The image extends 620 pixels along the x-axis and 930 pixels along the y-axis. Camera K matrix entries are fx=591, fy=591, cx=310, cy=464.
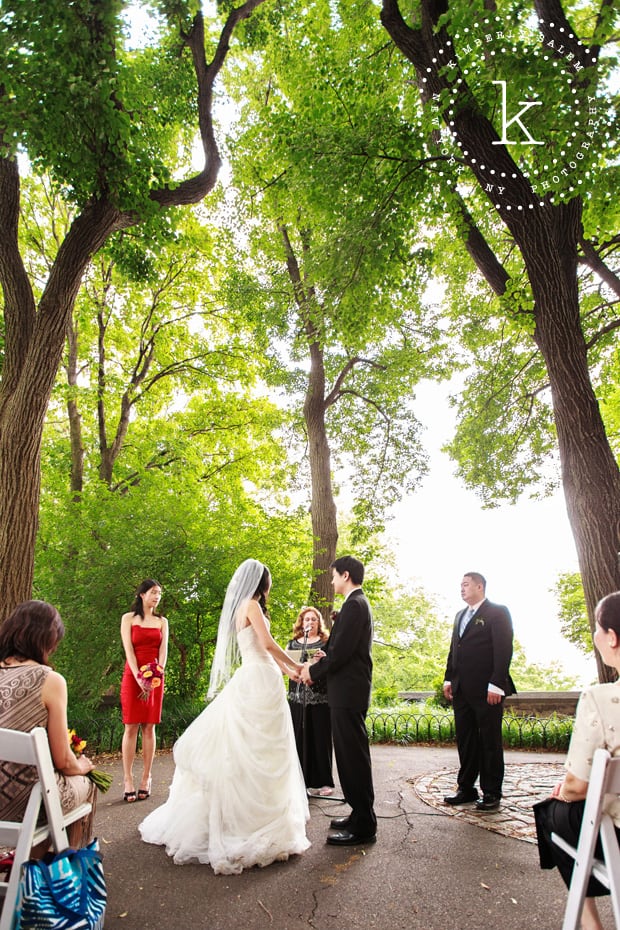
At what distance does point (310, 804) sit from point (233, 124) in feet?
53.9

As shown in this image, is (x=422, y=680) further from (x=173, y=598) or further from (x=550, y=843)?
(x=550, y=843)

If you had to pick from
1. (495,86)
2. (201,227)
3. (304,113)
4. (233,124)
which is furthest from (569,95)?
(201,227)

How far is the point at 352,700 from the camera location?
4.71 m

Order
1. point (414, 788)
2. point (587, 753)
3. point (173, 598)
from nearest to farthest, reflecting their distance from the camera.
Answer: point (587, 753) < point (414, 788) < point (173, 598)

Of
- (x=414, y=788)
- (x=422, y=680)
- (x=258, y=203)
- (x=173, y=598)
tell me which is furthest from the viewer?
(x=422, y=680)

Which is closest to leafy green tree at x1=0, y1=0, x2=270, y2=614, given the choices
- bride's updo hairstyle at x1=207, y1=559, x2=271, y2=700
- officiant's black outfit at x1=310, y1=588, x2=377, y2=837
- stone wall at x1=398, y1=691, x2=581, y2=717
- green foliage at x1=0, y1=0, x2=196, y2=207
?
green foliage at x1=0, y1=0, x2=196, y2=207

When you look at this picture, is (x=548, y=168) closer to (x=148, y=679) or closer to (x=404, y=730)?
(x=148, y=679)

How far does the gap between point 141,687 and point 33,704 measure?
133 inches

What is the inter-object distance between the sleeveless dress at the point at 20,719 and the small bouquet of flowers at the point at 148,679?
10.1ft

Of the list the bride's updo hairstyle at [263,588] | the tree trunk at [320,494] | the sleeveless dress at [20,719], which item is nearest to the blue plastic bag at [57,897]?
the sleeveless dress at [20,719]

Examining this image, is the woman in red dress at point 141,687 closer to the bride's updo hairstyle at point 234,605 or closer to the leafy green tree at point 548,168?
the bride's updo hairstyle at point 234,605

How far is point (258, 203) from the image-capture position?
1526 centimetres

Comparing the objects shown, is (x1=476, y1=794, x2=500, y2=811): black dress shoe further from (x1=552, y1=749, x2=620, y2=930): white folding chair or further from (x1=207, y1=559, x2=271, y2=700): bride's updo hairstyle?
(x1=552, y1=749, x2=620, y2=930): white folding chair

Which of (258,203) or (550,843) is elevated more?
(258,203)
